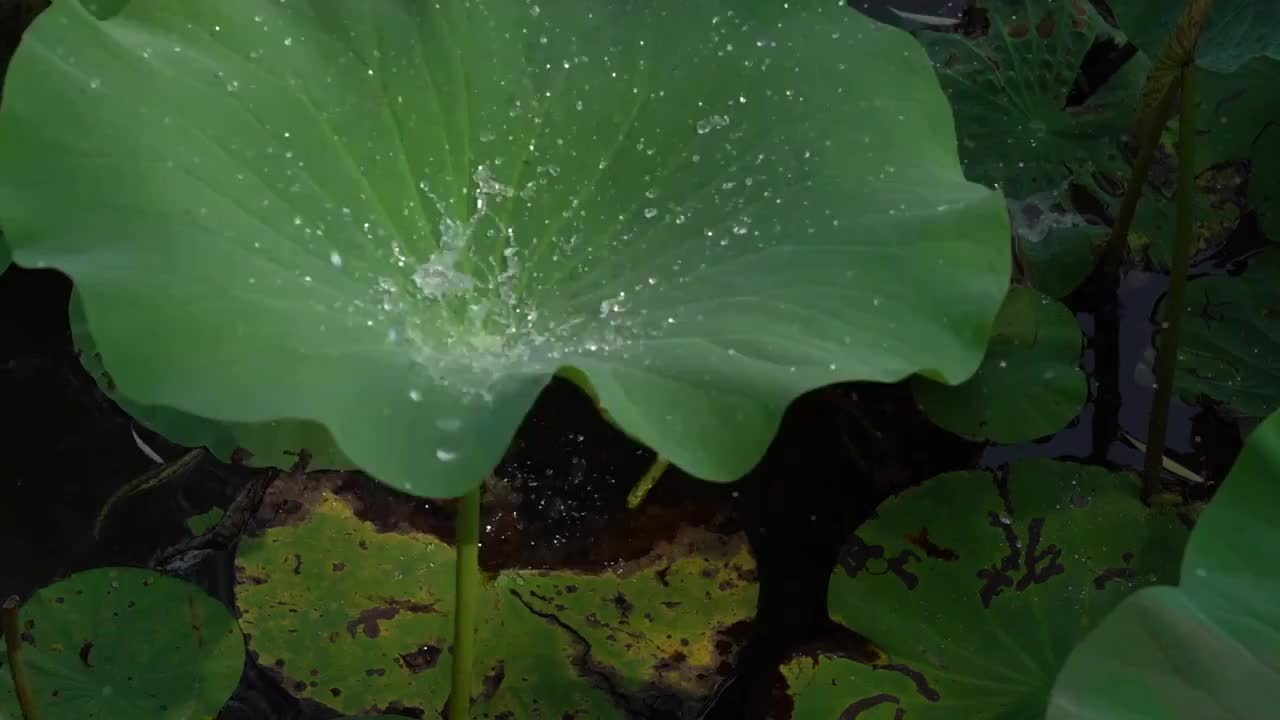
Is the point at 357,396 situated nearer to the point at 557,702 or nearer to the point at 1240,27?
the point at 557,702

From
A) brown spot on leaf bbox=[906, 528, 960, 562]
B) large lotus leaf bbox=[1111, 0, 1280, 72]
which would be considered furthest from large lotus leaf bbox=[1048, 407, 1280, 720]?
large lotus leaf bbox=[1111, 0, 1280, 72]

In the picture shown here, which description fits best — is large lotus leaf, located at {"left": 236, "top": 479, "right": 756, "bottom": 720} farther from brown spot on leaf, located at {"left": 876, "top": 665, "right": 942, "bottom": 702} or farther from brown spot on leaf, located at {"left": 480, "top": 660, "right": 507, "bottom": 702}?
brown spot on leaf, located at {"left": 876, "top": 665, "right": 942, "bottom": 702}

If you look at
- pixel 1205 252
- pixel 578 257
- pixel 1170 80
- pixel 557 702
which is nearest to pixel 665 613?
pixel 557 702

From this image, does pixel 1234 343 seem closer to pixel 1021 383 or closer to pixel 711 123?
pixel 1021 383

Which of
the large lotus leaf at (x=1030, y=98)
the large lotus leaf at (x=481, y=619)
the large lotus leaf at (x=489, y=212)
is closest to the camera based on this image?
the large lotus leaf at (x=489, y=212)

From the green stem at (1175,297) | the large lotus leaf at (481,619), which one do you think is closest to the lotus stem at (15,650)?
the large lotus leaf at (481,619)

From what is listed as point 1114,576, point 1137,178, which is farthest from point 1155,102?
point 1114,576

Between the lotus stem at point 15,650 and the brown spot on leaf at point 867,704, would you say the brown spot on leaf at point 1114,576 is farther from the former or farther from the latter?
the lotus stem at point 15,650
